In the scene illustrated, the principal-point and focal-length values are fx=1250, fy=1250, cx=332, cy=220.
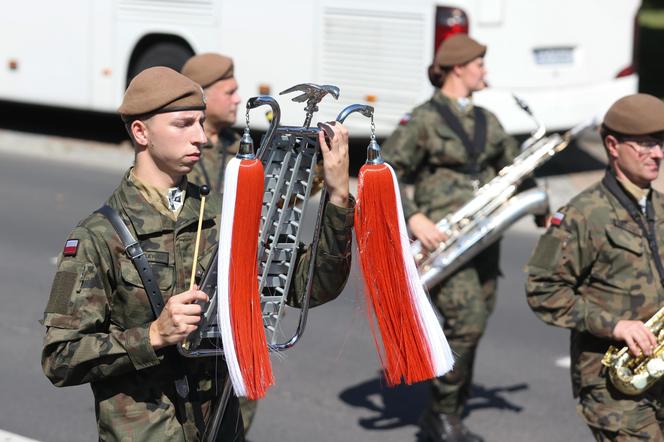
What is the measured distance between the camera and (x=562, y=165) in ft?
48.0

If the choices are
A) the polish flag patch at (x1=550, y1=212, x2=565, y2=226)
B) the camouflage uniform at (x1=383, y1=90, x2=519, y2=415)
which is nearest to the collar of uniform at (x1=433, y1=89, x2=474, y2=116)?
the camouflage uniform at (x1=383, y1=90, x2=519, y2=415)

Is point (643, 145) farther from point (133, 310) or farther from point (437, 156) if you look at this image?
point (133, 310)

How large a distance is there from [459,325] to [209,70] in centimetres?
190

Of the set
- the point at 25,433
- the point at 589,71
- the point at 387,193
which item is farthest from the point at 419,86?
the point at 387,193

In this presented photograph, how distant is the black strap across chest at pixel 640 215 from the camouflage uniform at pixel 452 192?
1740 mm

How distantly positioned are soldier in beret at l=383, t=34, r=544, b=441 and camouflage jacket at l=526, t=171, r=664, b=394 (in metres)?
1.59

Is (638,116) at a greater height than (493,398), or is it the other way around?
(638,116)

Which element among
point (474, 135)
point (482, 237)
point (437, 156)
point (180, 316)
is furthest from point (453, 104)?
point (180, 316)

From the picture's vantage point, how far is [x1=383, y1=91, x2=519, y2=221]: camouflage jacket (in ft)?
22.4

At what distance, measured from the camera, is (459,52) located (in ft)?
22.8

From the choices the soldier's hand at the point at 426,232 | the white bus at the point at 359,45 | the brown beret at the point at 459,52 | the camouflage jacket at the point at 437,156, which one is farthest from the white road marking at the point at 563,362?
the white bus at the point at 359,45

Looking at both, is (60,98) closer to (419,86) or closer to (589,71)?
(419,86)

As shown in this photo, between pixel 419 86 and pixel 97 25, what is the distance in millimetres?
4165

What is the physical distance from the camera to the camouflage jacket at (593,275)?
4.96 m
